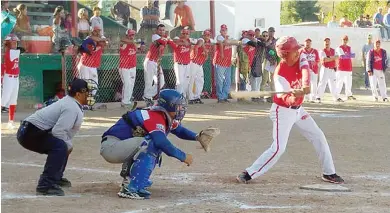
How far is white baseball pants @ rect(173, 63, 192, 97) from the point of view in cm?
1783

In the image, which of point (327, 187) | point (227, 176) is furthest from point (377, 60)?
point (327, 187)

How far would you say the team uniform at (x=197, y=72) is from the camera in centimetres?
1820

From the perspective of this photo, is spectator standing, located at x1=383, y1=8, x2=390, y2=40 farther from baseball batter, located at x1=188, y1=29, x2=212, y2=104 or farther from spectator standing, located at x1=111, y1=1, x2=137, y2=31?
baseball batter, located at x1=188, y1=29, x2=212, y2=104

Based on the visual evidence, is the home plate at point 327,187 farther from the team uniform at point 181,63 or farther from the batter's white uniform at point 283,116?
the team uniform at point 181,63

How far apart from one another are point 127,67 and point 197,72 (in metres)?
2.12

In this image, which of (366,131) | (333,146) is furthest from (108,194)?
(366,131)

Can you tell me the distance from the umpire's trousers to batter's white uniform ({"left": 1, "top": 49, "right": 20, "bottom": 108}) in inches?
258

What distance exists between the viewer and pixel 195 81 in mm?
18391

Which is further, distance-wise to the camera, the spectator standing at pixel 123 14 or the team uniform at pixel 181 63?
the spectator standing at pixel 123 14

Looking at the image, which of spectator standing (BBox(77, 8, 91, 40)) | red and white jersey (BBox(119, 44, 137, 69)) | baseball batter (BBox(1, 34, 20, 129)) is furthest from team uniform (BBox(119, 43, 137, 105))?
baseball batter (BBox(1, 34, 20, 129))

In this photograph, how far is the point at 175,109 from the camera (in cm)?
706

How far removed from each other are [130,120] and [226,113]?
30.2 ft

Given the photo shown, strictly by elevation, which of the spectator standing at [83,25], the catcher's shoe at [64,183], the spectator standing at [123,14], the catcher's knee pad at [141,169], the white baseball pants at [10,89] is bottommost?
the catcher's shoe at [64,183]

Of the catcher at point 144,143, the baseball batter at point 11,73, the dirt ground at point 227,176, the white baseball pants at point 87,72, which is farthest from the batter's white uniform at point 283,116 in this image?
the white baseball pants at point 87,72
